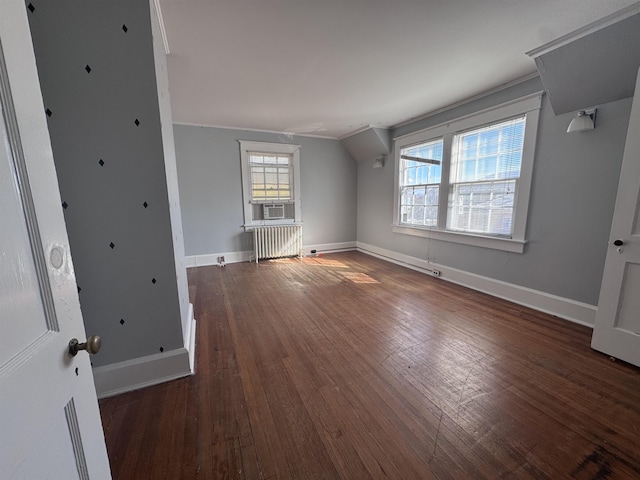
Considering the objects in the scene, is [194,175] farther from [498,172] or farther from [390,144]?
[498,172]

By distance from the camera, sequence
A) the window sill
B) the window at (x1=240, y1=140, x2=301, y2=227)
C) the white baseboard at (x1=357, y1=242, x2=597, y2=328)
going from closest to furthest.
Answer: the white baseboard at (x1=357, y1=242, x2=597, y2=328) < the window sill < the window at (x1=240, y1=140, x2=301, y2=227)

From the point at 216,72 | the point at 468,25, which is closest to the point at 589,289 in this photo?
the point at 468,25

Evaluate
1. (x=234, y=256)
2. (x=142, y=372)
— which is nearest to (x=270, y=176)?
(x=234, y=256)

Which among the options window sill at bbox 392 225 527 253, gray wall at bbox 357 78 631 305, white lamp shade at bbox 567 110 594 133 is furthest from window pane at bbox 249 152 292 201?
white lamp shade at bbox 567 110 594 133

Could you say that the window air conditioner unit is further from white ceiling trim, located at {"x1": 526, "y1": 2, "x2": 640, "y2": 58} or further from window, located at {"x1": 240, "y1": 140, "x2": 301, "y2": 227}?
white ceiling trim, located at {"x1": 526, "y1": 2, "x2": 640, "y2": 58}

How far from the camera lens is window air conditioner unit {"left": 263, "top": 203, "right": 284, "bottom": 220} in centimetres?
524

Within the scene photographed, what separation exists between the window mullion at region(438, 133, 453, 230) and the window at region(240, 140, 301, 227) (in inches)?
107

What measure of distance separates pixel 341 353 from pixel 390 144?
398cm

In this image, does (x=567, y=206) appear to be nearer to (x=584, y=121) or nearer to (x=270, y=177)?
(x=584, y=121)

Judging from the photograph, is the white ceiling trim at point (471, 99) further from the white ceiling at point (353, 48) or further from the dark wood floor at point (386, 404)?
the dark wood floor at point (386, 404)

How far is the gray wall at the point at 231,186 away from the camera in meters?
4.62

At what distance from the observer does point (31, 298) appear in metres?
0.54

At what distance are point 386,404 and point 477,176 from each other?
3.01 m

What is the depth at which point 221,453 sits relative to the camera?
133 cm
